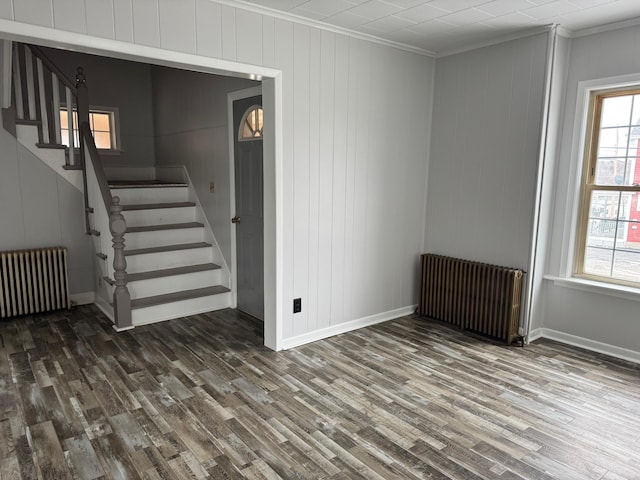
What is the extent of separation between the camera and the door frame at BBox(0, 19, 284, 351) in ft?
9.03

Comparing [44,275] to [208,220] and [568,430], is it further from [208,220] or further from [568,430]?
[568,430]

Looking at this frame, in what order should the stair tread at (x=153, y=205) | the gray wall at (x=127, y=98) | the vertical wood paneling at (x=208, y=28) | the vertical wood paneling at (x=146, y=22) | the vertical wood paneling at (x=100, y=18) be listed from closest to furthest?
the vertical wood paneling at (x=100, y=18), the vertical wood paneling at (x=146, y=22), the vertical wood paneling at (x=208, y=28), the stair tread at (x=153, y=205), the gray wall at (x=127, y=98)

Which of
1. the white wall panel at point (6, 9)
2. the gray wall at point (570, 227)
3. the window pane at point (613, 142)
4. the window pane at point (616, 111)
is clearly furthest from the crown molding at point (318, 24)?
the window pane at point (613, 142)

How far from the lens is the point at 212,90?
498cm

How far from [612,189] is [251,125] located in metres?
3.23

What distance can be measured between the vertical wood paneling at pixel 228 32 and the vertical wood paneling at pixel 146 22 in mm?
465

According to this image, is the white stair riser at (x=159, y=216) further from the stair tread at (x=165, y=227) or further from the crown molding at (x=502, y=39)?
the crown molding at (x=502, y=39)

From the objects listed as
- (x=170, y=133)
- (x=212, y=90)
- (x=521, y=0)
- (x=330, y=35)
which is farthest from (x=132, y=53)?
(x=170, y=133)

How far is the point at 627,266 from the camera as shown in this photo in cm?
375

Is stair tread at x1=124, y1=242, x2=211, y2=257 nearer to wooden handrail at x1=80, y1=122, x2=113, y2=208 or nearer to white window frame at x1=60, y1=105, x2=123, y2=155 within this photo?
wooden handrail at x1=80, y1=122, x2=113, y2=208

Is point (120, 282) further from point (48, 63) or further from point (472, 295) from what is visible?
point (472, 295)

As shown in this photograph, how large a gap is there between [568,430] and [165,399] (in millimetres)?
2540

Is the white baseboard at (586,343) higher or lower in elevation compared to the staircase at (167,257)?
lower

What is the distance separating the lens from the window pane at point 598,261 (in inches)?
152
